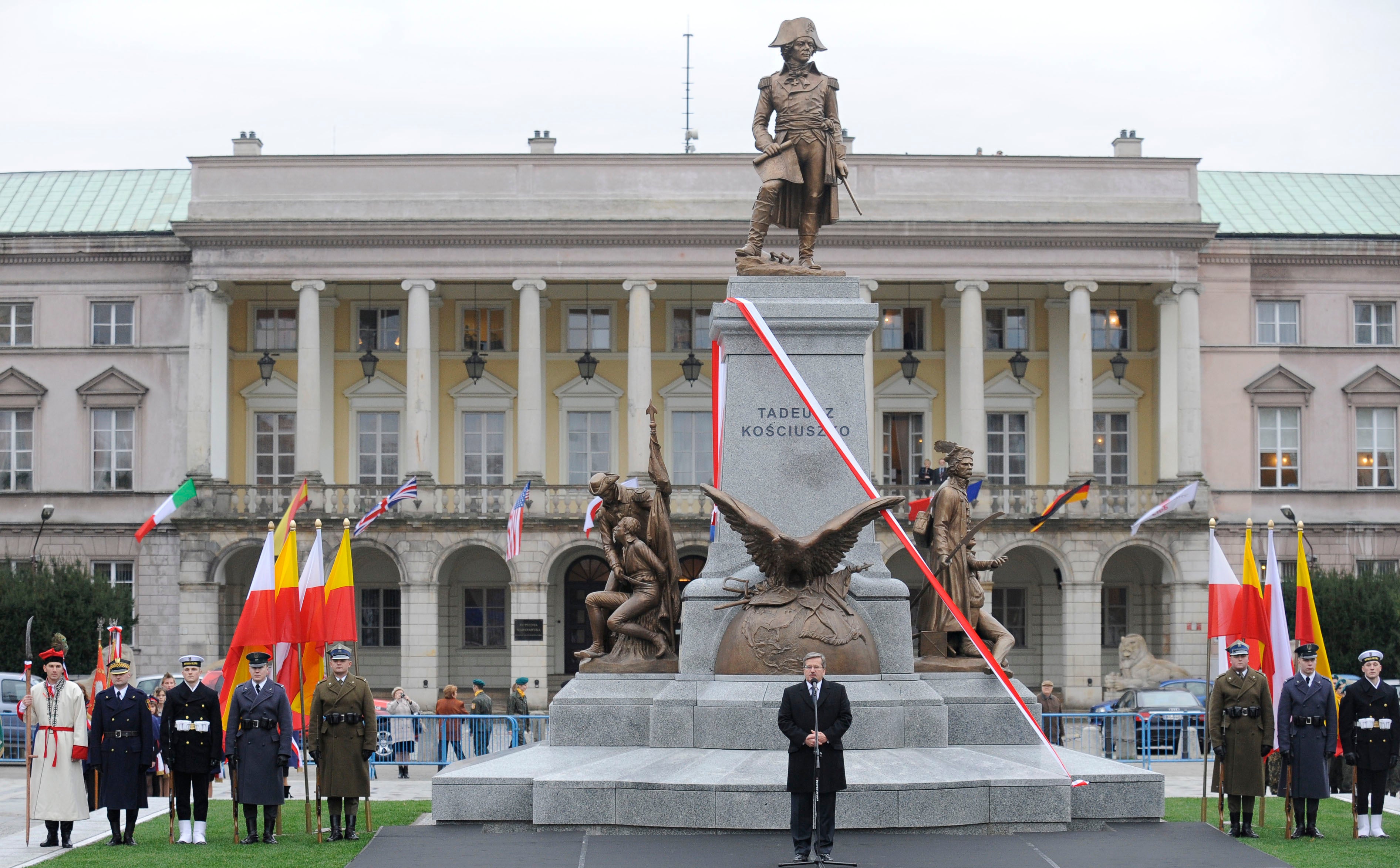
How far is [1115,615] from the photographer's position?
53.5m

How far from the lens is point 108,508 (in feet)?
170

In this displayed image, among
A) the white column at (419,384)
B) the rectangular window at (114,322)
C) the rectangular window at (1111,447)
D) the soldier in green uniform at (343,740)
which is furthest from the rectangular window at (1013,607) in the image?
the soldier in green uniform at (343,740)

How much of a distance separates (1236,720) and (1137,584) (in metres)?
39.2

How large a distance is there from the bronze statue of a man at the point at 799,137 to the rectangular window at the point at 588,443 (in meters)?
37.5

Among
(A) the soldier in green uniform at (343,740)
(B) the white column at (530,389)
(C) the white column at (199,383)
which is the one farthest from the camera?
(C) the white column at (199,383)

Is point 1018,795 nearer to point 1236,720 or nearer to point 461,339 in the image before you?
point 1236,720

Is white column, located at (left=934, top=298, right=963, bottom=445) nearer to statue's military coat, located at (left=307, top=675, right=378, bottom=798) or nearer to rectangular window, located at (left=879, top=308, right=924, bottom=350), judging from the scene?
rectangular window, located at (left=879, top=308, right=924, bottom=350)

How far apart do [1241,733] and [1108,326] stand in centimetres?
4029

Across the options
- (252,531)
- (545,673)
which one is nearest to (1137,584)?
(545,673)

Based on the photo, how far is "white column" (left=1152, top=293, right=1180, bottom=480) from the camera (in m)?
51.1

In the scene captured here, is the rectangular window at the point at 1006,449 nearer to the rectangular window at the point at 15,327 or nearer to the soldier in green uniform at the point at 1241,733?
the rectangular window at the point at 15,327

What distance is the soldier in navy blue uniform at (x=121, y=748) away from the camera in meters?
14.9

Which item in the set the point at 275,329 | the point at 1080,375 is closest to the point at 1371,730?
the point at 1080,375

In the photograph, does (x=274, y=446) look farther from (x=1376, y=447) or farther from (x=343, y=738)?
(x=343, y=738)
